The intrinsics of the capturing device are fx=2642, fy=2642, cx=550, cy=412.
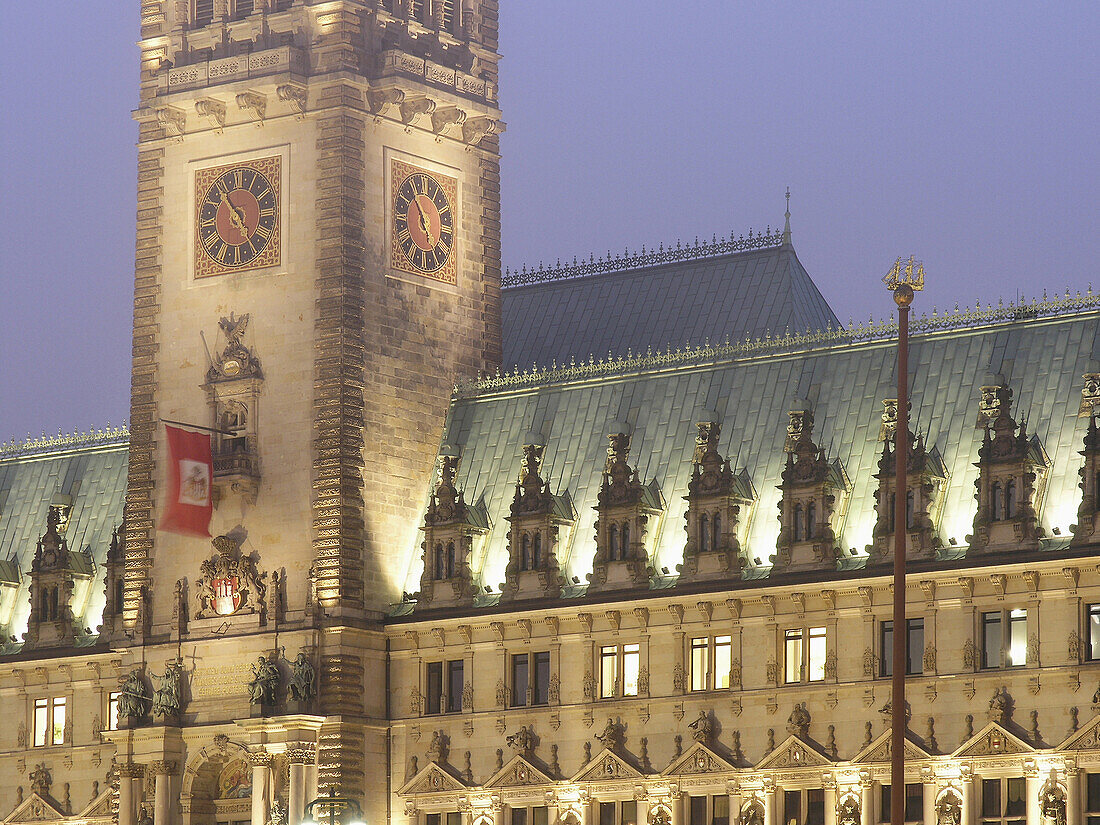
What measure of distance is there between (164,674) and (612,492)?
18.4m

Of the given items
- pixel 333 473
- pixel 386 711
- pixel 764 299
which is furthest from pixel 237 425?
pixel 764 299

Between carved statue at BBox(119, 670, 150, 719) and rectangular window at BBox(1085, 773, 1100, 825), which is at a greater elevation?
carved statue at BBox(119, 670, 150, 719)

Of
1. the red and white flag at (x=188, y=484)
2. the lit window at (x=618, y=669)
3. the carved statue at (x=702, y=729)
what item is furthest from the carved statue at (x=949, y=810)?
the red and white flag at (x=188, y=484)

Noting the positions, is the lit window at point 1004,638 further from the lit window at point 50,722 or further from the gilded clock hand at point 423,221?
the lit window at point 50,722

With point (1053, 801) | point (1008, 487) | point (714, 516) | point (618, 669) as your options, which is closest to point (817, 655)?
point (714, 516)

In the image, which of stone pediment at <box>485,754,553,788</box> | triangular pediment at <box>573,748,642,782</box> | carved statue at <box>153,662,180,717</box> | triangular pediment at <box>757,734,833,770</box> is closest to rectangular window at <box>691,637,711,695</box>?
triangular pediment at <box>573,748,642,782</box>

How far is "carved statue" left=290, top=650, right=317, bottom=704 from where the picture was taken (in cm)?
9131

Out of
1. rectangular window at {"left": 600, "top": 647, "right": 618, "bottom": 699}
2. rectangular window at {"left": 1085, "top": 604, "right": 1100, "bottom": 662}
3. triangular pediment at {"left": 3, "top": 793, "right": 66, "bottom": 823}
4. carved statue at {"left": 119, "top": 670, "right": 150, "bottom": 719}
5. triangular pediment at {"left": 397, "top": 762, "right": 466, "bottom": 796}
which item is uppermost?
rectangular window at {"left": 1085, "top": 604, "right": 1100, "bottom": 662}

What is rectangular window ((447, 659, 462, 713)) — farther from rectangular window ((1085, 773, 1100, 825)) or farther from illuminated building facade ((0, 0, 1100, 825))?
rectangular window ((1085, 773, 1100, 825))

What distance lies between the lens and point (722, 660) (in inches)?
3423

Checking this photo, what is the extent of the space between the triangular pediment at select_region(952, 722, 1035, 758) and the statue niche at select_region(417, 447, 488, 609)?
19.8 metres

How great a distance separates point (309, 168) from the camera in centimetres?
9556

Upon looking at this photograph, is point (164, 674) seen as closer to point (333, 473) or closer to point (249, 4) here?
point (333, 473)

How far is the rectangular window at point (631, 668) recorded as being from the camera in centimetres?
8869
